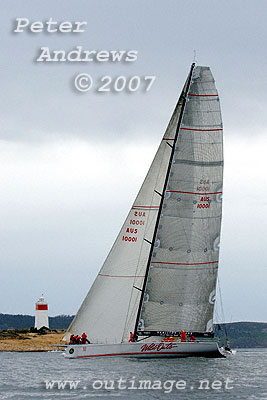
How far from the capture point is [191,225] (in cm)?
4325

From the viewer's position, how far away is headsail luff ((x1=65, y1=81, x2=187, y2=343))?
141ft

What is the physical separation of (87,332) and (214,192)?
1106cm

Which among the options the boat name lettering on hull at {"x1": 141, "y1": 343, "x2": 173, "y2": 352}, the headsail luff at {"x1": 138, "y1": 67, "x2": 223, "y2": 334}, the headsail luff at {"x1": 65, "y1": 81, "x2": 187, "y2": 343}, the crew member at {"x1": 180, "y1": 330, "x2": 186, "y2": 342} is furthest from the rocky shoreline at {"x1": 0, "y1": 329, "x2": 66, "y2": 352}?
the boat name lettering on hull at {"x1": 141, "y1": 343, "x2": 173, "y2": 352}

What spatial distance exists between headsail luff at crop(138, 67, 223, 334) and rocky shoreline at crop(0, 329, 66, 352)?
36468 mm

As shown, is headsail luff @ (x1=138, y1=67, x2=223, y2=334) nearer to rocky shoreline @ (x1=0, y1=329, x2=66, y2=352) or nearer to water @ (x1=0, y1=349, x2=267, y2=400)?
water @ (x1=0, y1=349, x2=267, y2=400)

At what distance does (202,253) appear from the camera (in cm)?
4347

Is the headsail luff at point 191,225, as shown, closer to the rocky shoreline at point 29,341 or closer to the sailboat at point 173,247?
the sailboat at point 173,247

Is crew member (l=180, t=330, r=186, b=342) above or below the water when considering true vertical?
above

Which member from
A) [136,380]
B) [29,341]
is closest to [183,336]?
[136,380]

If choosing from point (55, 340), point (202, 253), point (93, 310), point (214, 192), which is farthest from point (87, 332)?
point (55, 340)

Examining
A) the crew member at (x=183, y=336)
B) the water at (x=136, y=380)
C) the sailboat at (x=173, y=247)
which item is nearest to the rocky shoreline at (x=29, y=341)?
the water at (x=136, y=380)

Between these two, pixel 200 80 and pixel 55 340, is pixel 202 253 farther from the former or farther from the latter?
pixel 55 340

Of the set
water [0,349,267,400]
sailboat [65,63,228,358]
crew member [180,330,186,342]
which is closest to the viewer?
water [0,349,267,400]

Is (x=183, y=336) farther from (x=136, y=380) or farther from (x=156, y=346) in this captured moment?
(x=136, y=380)
